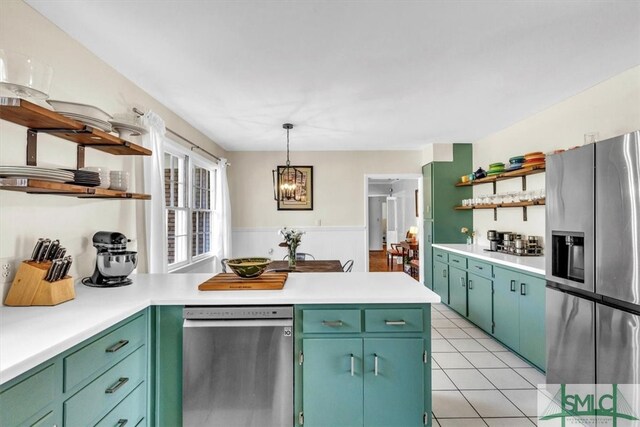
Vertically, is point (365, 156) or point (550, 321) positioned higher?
point (365, 156)

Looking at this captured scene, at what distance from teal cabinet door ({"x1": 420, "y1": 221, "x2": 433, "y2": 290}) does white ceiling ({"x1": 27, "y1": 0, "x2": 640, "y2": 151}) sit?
2.08 metres

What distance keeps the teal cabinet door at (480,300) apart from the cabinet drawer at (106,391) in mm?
3246

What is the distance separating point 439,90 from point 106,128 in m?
2.62

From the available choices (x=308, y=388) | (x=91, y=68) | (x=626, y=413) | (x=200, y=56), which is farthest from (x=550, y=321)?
(x=91, y=68)

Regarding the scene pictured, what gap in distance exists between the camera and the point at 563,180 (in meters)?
2.12

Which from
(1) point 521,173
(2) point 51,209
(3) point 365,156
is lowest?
(2) point 51,209

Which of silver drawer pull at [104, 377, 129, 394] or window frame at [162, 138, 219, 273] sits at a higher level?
window frame at [162, 138, 219, 273]

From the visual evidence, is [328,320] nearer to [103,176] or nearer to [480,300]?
[103,176]

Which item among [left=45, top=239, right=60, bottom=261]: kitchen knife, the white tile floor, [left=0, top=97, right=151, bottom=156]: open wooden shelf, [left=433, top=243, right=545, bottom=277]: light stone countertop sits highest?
[left=0, top=97, right=151, bottom=156]: open wooden shelf

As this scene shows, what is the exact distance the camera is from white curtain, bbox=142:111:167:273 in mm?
2664

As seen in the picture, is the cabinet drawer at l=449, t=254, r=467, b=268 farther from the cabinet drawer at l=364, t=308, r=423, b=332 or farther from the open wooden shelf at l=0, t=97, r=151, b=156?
the open wooden shelf at l=0, t=97, r=151, b=156

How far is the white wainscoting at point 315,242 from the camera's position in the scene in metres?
5.43

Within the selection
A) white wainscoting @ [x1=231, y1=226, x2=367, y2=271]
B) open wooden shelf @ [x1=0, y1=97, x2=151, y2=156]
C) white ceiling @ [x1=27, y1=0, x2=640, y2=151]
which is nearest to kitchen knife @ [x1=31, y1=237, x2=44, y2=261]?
open wooden shelf @ [x1=0, y1=97, x2=151, y2=156]

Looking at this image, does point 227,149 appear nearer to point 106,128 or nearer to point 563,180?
point 106,128
